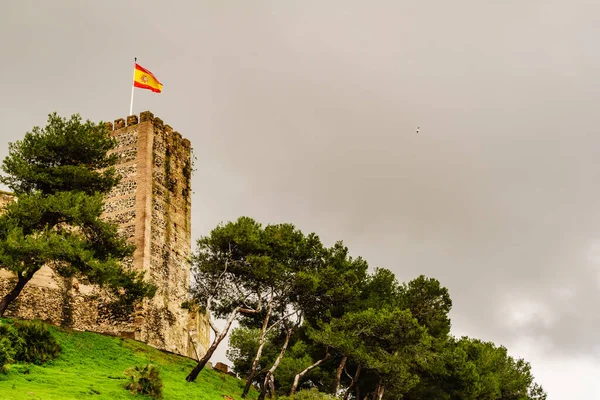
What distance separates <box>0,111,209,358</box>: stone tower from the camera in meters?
40.7

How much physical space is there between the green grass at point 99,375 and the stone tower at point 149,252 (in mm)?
3592

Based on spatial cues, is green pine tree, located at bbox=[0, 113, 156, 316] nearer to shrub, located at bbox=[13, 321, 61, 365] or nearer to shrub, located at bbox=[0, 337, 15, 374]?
shrub, located at bbox=[13, 321, 61, 365]

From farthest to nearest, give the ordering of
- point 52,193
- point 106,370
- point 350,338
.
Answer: point 350,338 → point 52,193 → point 106,370

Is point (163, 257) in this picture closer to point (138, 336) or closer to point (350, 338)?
point (138, 336)

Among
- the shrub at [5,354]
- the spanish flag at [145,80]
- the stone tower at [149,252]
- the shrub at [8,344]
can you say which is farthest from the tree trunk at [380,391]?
the spanish flag at [145,80]

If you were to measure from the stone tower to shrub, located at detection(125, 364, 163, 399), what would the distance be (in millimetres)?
13681

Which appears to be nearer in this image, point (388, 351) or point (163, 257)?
point (388, 351)

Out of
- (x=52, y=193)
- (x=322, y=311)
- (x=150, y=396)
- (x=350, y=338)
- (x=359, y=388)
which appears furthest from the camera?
(x=359, y=388)

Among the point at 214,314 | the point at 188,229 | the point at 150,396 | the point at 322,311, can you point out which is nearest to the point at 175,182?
the point at 188,229

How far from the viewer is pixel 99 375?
2802 cm

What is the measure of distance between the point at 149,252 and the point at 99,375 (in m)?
15.7

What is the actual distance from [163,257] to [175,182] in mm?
6269

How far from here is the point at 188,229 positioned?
4756 cm

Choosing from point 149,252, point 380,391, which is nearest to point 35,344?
point 149,252
